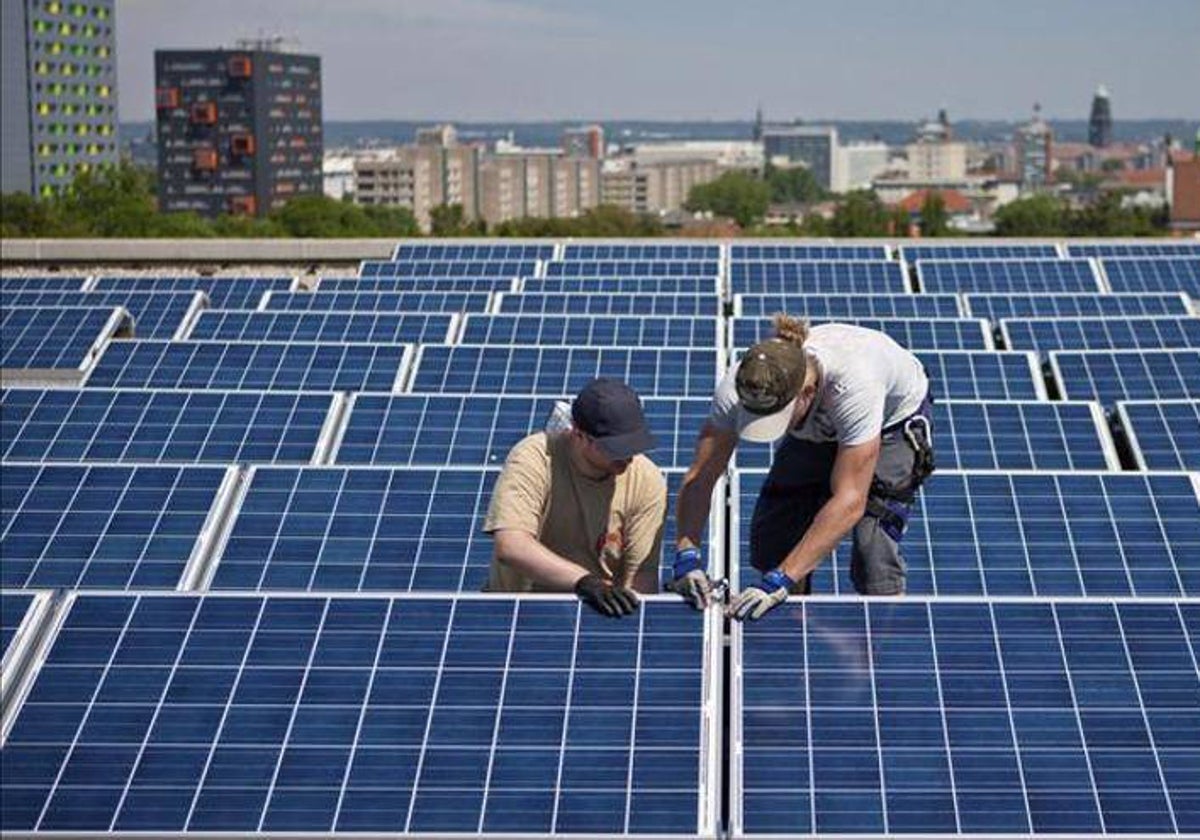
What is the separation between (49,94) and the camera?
189250 mm

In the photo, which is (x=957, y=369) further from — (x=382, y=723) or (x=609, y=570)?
(x=382, y=723)

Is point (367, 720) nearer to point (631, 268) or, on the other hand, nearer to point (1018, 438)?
point (1018, 438)

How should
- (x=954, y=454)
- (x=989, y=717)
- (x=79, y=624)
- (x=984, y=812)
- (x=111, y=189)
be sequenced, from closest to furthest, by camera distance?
1. (x=984, y=812)
2. (x=989, y=717)
3. (x=79, y=624)
4. (x=954, y=454)
5. (x=111, y=189)

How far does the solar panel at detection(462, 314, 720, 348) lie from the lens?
72.4 ft

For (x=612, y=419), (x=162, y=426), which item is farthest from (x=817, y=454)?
(x=162, y=426)

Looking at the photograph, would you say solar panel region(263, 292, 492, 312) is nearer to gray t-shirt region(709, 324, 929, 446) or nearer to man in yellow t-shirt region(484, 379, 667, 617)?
gray t-shirt region(709, 324, 929, 446)

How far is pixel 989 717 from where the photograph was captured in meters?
7.07

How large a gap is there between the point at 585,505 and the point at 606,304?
1961cm

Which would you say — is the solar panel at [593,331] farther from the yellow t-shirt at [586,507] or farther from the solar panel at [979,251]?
the yellow t-shirt at [586,507]

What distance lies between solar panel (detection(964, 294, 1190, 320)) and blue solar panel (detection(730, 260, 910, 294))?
3075 millimetres

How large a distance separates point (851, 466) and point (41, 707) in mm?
3052

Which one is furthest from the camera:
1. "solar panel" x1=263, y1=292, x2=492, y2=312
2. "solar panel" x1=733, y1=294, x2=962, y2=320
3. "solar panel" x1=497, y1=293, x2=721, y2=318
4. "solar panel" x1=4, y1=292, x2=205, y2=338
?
"solar panel" x1=263, y1=292, x2=492, y2=312

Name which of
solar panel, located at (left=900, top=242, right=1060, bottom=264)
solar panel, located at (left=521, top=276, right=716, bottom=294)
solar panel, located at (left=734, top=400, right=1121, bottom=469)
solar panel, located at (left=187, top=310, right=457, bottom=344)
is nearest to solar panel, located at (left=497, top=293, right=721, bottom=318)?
solar panel, located at (left=521, top=276, right=716, bottom=294)

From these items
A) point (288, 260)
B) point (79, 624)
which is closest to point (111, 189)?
point (288, 260)
